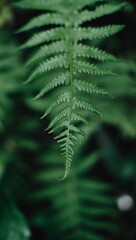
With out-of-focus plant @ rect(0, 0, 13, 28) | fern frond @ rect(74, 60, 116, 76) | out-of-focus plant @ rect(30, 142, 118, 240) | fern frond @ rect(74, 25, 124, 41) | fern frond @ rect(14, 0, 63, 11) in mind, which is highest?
out-of-focus plant @ rect(0, 0, 13, 28)

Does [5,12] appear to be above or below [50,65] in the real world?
above

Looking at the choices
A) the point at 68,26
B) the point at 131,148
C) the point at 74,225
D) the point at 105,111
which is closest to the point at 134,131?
the point at 105,111

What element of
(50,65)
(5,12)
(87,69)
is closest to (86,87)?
(87,69)

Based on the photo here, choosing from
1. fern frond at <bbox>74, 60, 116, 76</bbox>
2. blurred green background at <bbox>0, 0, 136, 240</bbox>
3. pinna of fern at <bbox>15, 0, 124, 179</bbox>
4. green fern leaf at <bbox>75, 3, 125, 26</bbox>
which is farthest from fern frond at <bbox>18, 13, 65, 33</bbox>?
blurred green background at <bbox>0, 0, 136, 240</bbox>

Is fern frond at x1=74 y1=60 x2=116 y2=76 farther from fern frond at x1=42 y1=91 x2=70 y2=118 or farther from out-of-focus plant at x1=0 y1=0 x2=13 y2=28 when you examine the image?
out-of-focus plant at x1=0 y1=0 x2=13 y2=28

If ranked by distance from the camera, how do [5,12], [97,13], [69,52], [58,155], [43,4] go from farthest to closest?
1. [58,155]
2. [5,12]
3. [43,4]
4. [97,13]
5. [69,52]

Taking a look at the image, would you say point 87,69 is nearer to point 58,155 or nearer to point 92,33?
point 92,33

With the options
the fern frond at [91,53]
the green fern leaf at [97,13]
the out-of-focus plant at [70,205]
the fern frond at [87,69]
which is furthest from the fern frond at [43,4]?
the out-of-focus plant at [70,205]

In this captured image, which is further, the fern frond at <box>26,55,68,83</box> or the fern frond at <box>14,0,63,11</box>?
the fern frond at <box>14,0,63,11</box>

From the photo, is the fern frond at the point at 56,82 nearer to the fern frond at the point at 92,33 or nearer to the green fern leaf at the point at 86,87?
the green fern leaf at the point at 86,87
